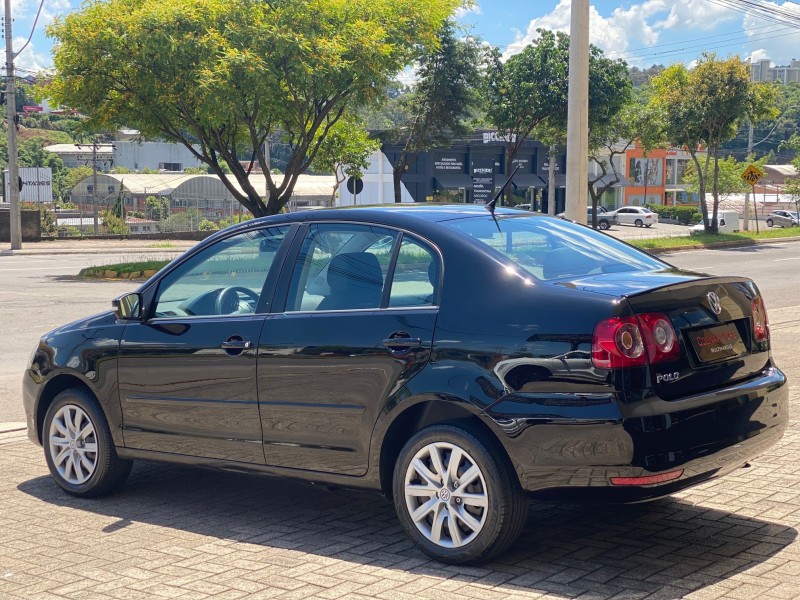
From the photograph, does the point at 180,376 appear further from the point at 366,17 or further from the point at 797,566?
the point at 366,17

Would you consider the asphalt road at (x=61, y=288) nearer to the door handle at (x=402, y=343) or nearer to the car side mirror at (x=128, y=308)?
the car side mirror at (x=128, y=308)

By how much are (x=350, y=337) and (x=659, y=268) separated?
1.64m

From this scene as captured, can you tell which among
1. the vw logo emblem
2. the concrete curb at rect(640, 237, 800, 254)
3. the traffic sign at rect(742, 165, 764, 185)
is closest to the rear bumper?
the vw logo emblem

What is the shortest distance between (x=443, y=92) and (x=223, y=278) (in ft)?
113

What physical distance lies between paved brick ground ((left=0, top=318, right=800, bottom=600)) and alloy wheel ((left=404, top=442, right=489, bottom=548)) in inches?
6.8

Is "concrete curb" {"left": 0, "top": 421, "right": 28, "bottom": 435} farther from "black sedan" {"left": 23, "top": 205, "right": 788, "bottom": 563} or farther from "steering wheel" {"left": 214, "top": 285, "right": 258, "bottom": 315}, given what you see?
"steering wheel" {"left": 214, "top": 285, "right": 258, "bottom": 315}

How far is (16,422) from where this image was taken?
8609 millimetres

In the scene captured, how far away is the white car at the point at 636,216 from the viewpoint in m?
75.4

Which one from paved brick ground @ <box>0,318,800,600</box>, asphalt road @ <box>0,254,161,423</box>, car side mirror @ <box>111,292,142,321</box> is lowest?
paved brick ground @ <box>0,318,800,600</box>

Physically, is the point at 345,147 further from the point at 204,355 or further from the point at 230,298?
the point at 204,355

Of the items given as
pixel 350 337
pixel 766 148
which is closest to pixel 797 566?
pixel 350 337

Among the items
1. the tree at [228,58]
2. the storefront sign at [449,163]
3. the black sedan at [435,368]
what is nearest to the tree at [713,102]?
the tree at [228,58]

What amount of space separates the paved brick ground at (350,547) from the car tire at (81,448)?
10 cm

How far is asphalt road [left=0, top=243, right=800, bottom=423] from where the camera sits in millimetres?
12562
